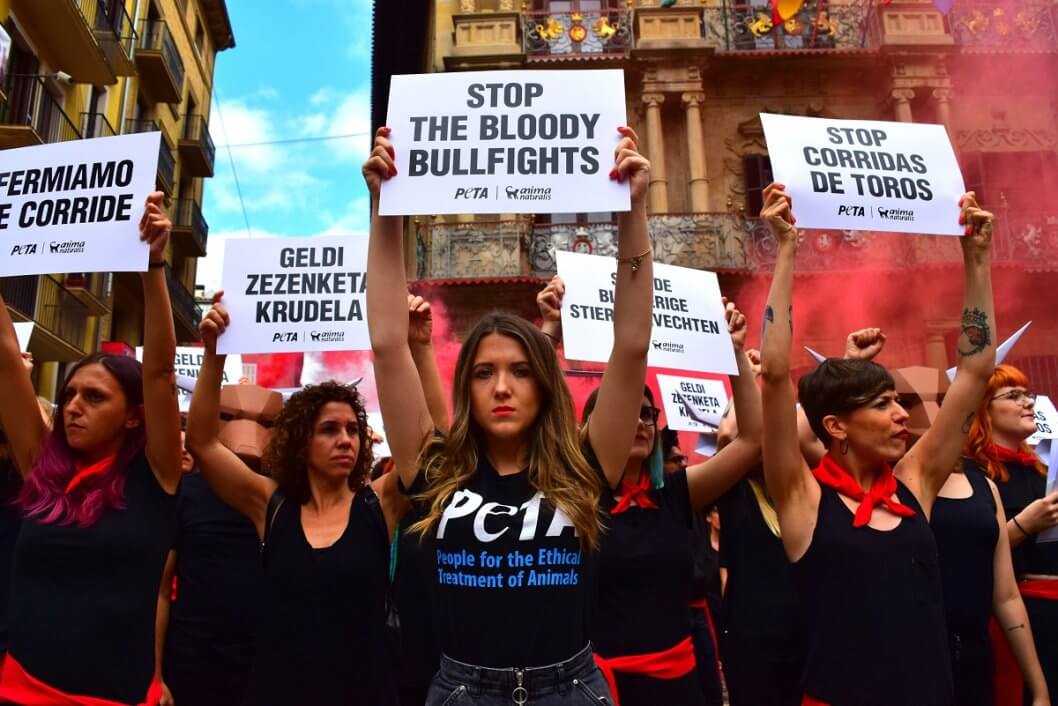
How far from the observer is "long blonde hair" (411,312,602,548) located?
2.07 metres

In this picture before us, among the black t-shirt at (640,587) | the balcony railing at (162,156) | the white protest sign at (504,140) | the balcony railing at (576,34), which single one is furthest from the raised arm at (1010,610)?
the balcony railing at (162,156)

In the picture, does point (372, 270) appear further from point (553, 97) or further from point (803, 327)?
point (803, 327)

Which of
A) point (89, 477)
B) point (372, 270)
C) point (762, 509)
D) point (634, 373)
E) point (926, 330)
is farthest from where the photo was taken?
point (926, 330)

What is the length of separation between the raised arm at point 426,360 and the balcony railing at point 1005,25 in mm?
15659

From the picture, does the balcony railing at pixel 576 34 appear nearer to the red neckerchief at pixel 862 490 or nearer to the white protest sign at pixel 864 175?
the white protest sign at pixel 864 175

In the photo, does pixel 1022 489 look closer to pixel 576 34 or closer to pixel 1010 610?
pixel 1010 610

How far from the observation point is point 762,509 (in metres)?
3.58

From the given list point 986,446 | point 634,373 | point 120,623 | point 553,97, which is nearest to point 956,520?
point 986,446

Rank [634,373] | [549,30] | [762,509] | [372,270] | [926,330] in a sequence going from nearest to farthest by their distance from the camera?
[634,373] → [372,270] → [762,509] → [926,330] → [549,30]

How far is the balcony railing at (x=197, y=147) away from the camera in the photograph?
79.4 ft

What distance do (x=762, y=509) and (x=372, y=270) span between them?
7.01 ft

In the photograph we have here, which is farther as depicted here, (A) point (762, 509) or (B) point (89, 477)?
(A) point (762, 509)

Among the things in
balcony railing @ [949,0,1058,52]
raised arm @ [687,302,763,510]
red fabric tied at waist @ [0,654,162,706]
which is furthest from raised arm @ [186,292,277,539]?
balcony railing @ [949,0,1058,52]

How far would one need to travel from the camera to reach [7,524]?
127 inches
